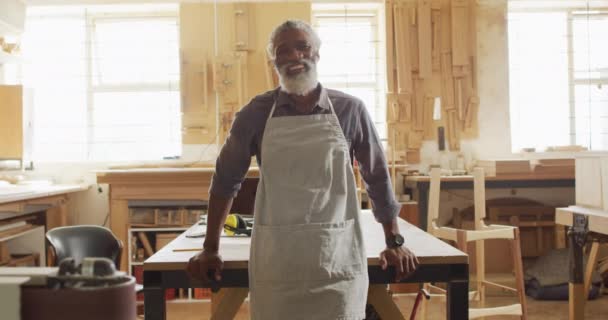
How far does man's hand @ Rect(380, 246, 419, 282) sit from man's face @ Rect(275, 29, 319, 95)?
63 centimetres

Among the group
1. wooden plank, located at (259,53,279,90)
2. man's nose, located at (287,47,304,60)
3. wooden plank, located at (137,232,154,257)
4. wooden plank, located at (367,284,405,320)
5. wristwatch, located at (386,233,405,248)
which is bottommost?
wooden plank, located at (137,232,154,257)

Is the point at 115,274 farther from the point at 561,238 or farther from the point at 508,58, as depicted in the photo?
the point at 508,58

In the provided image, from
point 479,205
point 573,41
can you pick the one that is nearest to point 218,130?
point 479,205

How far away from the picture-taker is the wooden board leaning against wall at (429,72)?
5.68 m

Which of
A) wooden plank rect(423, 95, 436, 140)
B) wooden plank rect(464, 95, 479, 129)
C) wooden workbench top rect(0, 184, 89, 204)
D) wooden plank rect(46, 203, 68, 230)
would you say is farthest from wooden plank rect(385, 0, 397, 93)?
wooden plank rect(46, 203, 68, 230)

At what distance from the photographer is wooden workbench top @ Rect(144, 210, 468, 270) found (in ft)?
5.92

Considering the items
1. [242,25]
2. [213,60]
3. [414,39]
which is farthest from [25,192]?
[414,39]

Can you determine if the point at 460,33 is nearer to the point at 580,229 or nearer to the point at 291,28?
the point at 580,229

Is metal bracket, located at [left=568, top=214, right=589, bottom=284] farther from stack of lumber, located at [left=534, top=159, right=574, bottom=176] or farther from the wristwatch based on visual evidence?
stack of lumber, located at [left=534, top=159, right=574, bottom=176]

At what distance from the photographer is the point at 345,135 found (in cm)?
177

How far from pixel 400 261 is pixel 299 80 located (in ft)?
2.29

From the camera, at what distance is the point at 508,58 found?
19.2ft

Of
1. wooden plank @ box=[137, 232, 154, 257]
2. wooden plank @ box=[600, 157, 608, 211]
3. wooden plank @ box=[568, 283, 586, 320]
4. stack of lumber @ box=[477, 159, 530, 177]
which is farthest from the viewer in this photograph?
stack of lumber @ box=[477, 159, 530, 177]

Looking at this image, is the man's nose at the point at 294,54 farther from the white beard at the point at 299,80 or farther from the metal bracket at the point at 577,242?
the metal bracket at the point at 577,242
